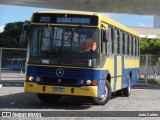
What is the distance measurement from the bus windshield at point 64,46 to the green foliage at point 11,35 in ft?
153

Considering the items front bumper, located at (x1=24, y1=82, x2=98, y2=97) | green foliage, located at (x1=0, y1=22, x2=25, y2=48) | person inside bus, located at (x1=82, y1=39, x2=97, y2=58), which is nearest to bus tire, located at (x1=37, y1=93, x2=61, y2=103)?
front bumper, located at (x1=24, y1=82, x2=98, y2=97)

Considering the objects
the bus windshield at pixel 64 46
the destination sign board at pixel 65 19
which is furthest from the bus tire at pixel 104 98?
the destination sign board at pixel 65 19

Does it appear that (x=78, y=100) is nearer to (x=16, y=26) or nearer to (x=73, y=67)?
(x=73, y=67)

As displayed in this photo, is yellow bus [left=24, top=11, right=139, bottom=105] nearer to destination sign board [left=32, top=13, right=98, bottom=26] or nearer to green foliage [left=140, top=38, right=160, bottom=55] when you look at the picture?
destination sign board [left=32, top=13, right=98, bottom=26]

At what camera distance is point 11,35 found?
234 feet

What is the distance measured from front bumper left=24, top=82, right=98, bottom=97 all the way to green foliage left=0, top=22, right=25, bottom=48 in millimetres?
46955

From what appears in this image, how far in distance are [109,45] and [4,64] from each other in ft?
42.8

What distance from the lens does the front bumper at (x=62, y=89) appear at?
12875 mm

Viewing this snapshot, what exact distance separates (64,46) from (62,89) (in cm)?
129

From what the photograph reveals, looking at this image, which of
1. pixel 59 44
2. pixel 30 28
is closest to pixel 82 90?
pixel 59 44

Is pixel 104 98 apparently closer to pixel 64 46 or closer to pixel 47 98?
pixel 47 98

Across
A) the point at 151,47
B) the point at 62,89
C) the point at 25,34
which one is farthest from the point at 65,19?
the point at 151,47

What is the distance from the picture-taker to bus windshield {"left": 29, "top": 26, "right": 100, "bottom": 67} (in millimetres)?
13023

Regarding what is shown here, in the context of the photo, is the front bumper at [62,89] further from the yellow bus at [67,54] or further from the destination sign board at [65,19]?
the destination sign board at [65,19]
